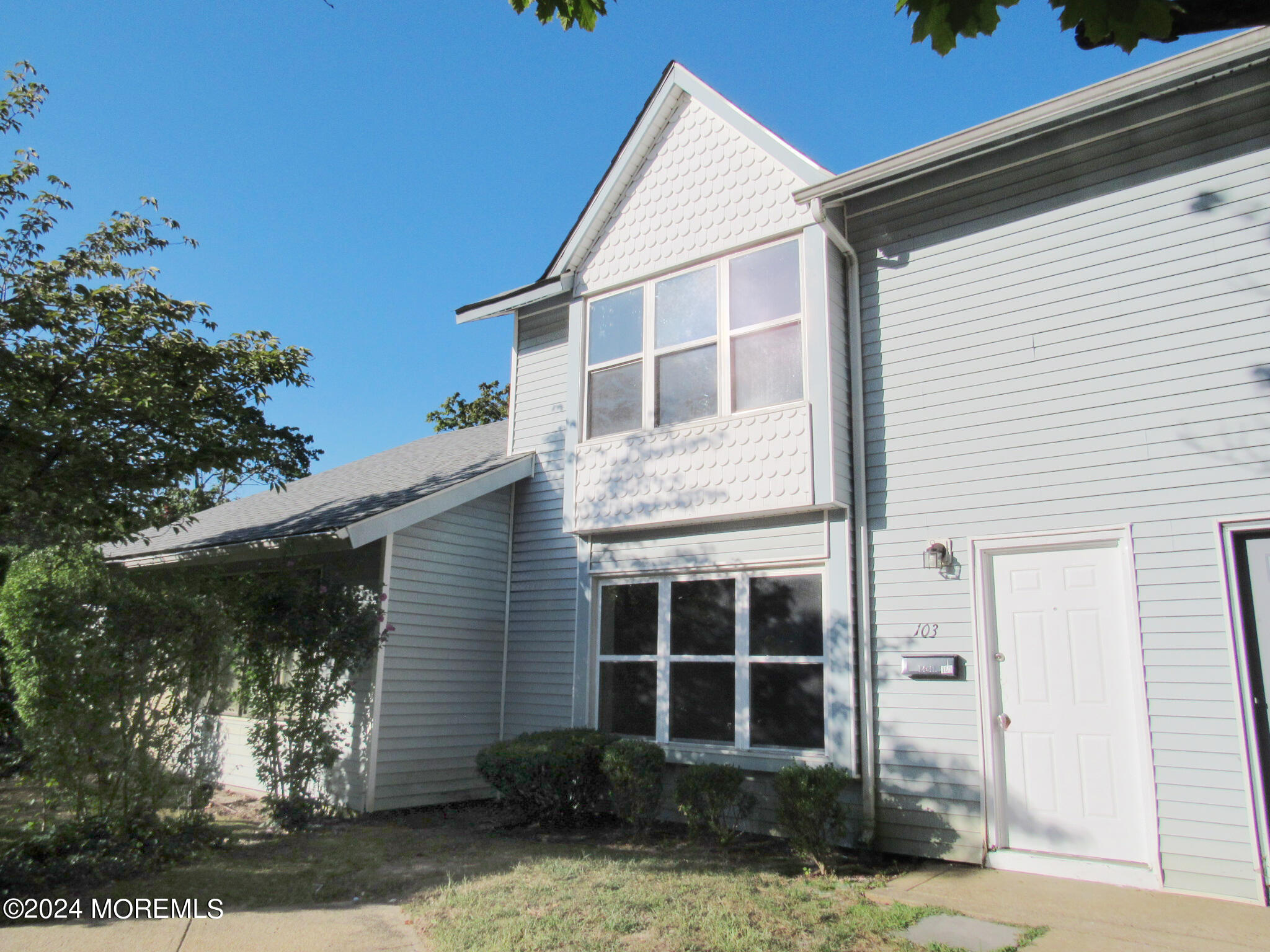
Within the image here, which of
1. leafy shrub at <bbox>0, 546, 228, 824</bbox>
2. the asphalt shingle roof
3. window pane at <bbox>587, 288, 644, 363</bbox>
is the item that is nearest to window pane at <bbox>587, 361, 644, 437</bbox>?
window pane at <bbox>587, 288, 644, 363</bbox>

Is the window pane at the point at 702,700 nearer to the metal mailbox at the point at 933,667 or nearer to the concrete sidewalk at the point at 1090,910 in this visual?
the metal mailbox at the point at 933,667

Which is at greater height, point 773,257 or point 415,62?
point 415,62

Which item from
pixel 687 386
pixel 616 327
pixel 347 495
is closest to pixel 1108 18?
pixel 687 386

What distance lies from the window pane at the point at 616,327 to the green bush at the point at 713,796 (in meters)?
4.45

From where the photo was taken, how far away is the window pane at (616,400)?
9250 mm

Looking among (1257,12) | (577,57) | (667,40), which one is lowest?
(1257,12)

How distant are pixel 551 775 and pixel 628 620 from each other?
6.38 ft

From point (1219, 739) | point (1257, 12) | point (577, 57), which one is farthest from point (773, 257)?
point (1257, 12)

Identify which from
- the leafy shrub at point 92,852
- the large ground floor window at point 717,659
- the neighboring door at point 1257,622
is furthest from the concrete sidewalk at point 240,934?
the neighboring door at point 1257,622

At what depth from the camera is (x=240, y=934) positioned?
5.01m

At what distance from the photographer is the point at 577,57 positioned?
7.89 metres

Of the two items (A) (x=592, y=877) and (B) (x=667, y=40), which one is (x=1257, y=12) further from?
(B) (x=667, y=40)

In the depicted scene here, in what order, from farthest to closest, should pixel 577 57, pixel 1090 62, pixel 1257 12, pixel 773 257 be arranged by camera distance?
1. pixel 773 257
2. pixel 577 57
3. pixel 1090 62
4. pixel 1257 12

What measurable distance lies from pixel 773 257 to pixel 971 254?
1.87 meters
